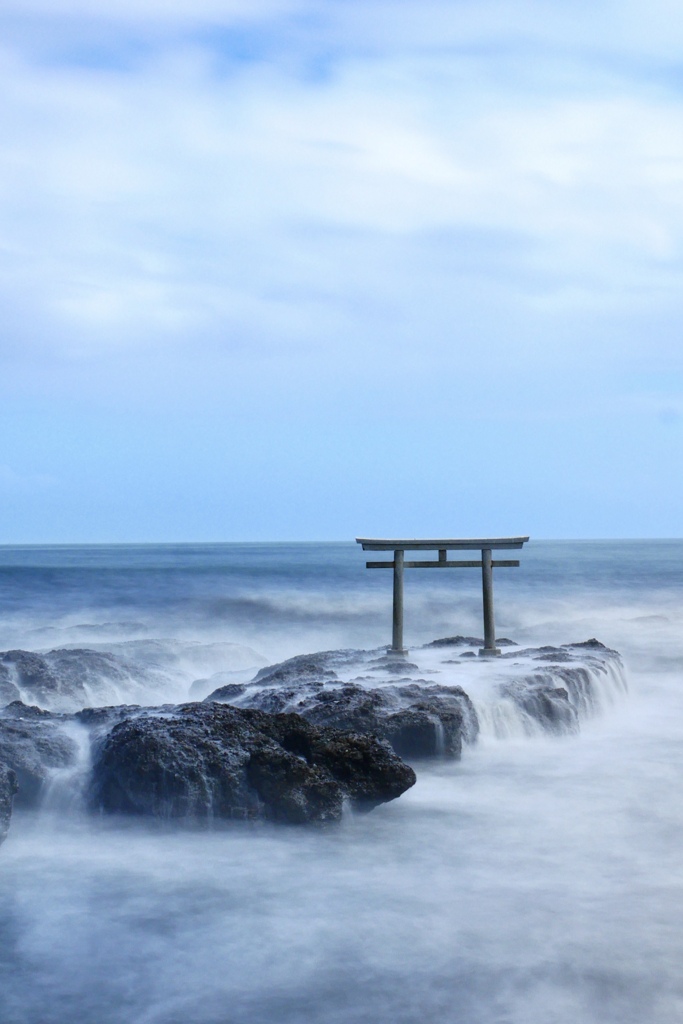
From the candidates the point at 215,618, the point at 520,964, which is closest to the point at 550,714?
the point at 520,964

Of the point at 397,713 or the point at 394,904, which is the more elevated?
the point at 397,713

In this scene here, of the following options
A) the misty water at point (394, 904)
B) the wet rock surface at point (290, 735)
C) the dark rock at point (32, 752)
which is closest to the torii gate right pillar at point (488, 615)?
the wet rock surface at point (290, 735)

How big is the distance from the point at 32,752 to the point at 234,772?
187cm

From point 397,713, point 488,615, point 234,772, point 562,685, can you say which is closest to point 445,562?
point 488,615

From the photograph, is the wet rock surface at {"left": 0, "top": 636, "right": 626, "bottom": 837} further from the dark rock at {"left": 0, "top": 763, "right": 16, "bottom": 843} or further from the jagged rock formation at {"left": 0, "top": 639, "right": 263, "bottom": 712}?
the jagged rock formation at {"left": 0, "top": 639, "right": 263, "bottom": 712}

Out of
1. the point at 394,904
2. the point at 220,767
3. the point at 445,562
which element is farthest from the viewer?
the point at 445,562

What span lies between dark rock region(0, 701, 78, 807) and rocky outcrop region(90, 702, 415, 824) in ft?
1.32

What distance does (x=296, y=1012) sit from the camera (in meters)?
4.93

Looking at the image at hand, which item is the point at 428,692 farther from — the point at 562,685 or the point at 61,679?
the point at 61,679

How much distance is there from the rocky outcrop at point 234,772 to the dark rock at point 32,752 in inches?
15.8

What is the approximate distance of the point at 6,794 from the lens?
736cm

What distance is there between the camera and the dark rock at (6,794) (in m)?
7.20

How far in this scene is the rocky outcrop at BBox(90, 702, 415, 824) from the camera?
24.9ft

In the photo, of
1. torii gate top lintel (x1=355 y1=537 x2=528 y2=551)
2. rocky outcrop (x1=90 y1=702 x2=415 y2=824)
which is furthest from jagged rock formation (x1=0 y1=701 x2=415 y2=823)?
torii gate top lintel (x1=355 y1=537 x2=528 y2=551)
